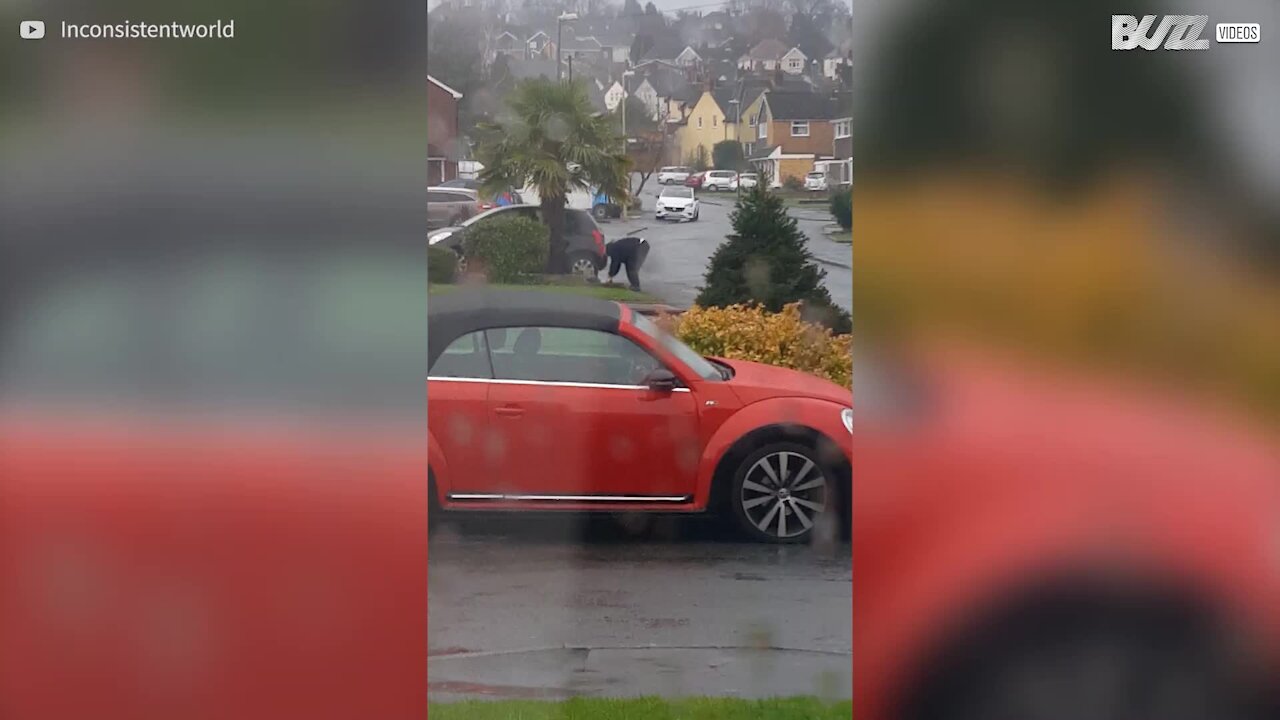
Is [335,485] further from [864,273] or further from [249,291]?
[864,273]

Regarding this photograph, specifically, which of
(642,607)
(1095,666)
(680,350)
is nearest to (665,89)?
(680,350)

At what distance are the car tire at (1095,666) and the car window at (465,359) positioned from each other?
159 cm

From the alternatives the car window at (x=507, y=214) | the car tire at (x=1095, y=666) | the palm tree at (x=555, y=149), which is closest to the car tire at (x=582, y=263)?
the palm tree at (x=555, y=149)

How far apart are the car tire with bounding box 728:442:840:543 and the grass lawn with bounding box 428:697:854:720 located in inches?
19.7

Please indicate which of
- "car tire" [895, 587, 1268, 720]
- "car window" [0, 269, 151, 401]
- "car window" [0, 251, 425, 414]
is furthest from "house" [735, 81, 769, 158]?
"car window" [0, 269, 151, 401]

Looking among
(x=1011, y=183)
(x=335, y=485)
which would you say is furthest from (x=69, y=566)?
(x=1011, y=183)

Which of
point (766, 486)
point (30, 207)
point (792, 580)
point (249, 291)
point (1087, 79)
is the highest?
point (1087, 79)

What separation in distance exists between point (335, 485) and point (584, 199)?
112 cm

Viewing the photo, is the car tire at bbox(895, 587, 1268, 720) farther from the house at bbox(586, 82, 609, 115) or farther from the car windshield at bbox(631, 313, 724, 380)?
the house at bbox(586, 82, 609, 115)

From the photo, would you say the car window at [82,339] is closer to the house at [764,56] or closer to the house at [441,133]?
the house at [441,133]

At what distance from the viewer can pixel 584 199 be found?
13.3 feet

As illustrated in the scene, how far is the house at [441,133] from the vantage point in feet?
12.9

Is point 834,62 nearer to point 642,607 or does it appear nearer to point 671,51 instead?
point 671,51

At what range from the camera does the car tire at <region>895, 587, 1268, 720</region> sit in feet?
12.9
